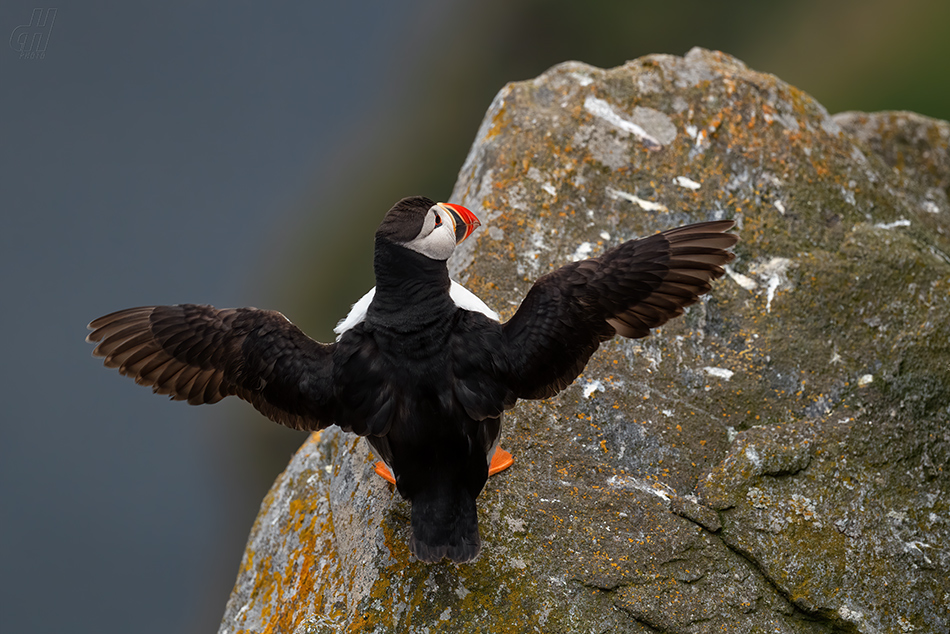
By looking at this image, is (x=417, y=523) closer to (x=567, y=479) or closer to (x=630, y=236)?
(x=567, y=479)

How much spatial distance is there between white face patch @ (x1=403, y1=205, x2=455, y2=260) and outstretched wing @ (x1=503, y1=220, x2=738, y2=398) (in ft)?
1.49

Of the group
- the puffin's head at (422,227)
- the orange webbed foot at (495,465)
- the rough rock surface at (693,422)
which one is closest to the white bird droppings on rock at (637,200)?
the rough rock surface at (693,422)

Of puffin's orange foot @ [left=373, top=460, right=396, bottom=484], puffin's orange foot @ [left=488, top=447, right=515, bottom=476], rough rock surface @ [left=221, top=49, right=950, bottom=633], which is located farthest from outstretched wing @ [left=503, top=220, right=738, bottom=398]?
puffin's orange foot @ [left=373, top=460, right=396, bottom=484]

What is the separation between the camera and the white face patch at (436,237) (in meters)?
3.87

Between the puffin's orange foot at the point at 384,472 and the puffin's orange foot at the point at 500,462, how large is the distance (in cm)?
48

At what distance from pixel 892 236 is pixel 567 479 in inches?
A: 101

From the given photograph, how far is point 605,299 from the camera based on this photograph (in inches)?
153

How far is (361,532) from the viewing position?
4.06 m

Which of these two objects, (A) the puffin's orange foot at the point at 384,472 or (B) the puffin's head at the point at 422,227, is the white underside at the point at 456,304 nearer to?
(B) the puffin's head at the point at 422,227

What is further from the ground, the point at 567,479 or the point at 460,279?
the point at 460,279

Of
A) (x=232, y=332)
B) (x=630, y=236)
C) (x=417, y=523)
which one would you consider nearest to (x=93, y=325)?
(x=232, y=332)

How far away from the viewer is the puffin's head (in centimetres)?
385

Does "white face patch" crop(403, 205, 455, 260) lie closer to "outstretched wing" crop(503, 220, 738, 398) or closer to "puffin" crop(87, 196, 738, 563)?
"puffin" crop(87, 196, 738, 563)

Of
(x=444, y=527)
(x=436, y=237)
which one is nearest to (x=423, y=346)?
(x=436, y=237)
